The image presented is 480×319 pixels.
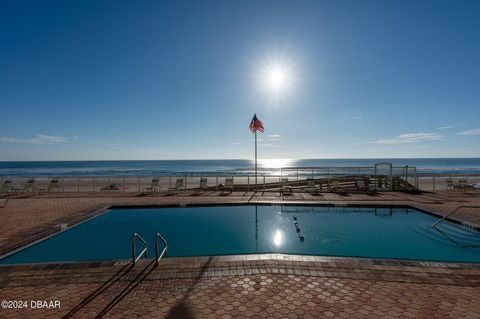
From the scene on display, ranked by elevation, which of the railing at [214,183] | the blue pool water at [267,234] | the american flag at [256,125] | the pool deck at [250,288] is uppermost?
the american flag at [256,125]

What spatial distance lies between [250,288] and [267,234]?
400cm

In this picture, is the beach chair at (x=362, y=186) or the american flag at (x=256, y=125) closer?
the beach chair at (x=362, y=186)

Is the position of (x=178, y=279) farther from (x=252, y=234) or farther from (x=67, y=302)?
(x=252, y=234)

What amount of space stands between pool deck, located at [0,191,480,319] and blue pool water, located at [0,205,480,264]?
1532mm

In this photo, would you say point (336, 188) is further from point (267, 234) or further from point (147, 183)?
point (147, 183)

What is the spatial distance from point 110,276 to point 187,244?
2.97m

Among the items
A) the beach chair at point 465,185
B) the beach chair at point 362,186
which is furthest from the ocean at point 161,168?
the beach chair at point 465,185

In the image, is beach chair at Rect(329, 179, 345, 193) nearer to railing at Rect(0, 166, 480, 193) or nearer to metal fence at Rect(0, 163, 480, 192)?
railing at Rect(0, 166, 480, 193)

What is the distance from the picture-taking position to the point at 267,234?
311 inches

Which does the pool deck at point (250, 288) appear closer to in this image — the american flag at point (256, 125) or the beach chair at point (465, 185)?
the american flag at point (256, 125)

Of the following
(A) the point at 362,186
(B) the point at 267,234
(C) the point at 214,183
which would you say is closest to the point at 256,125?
(A) the point at 362,186

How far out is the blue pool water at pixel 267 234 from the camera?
21.0 feet

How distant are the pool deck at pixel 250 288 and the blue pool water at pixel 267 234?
153cm

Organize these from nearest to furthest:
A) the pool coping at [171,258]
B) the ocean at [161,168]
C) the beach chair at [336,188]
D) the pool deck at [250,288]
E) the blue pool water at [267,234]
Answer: the pool deck at [250,288] → the pool coping at [171,258] → the blue pool water at [267,234] → the beach chair at [336,188] → the ocean at [161,168]
